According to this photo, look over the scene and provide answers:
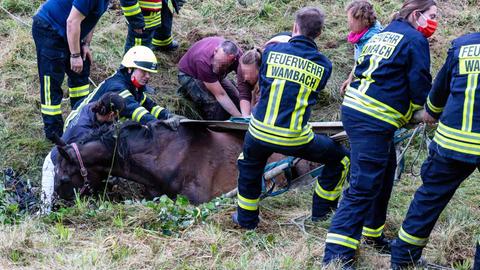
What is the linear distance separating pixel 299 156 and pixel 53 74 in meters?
3.03

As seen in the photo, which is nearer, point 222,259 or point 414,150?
point 222,259

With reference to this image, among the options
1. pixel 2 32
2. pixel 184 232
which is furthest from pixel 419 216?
pixel 2 32

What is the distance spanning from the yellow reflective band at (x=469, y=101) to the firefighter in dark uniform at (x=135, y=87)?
2.94m

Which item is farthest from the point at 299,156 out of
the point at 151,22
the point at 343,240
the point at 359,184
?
the point at 151,22

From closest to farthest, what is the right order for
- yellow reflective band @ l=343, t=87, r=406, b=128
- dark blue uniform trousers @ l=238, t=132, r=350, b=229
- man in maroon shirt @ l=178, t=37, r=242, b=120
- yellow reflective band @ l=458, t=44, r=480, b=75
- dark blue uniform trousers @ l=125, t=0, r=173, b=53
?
1. yellow reflective band @ l=458, t=44, r=480, b=75
2. yellow reflective band @ l=343, t=87, r=406, b=128
3. dark blue uniform trousers @ l=238, t=132, r=350, b=229
4. man in maroon shirt @ l=178, t=37, r=242, b=120
5. dark blue uniform trousers @ l=125, t=0, r=173, b=53

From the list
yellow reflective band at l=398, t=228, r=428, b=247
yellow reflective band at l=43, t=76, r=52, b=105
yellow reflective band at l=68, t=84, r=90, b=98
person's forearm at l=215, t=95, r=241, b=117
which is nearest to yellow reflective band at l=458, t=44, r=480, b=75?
yellow reflective band at l=398, t=228, r=428, b=247

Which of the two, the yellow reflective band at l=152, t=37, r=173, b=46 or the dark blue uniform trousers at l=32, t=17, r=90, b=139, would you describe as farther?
the yellow reflective band at l=152, t=37, r=173, b=46

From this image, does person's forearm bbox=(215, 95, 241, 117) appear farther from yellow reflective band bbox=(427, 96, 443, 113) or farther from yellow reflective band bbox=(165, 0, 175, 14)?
yellow reflective band bbox=(427, 96, 443, 113)

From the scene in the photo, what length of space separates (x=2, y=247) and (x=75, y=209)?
35.4 inches

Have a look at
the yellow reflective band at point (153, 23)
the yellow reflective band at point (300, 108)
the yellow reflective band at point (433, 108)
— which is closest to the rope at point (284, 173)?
the yellow reflective band at point (300, 108)

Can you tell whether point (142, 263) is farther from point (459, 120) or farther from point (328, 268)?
point (459, 120)

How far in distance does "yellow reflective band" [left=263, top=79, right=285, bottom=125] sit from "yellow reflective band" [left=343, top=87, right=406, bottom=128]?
57 cm

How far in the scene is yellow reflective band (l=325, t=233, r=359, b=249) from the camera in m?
4.60

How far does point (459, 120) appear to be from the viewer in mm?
4195
